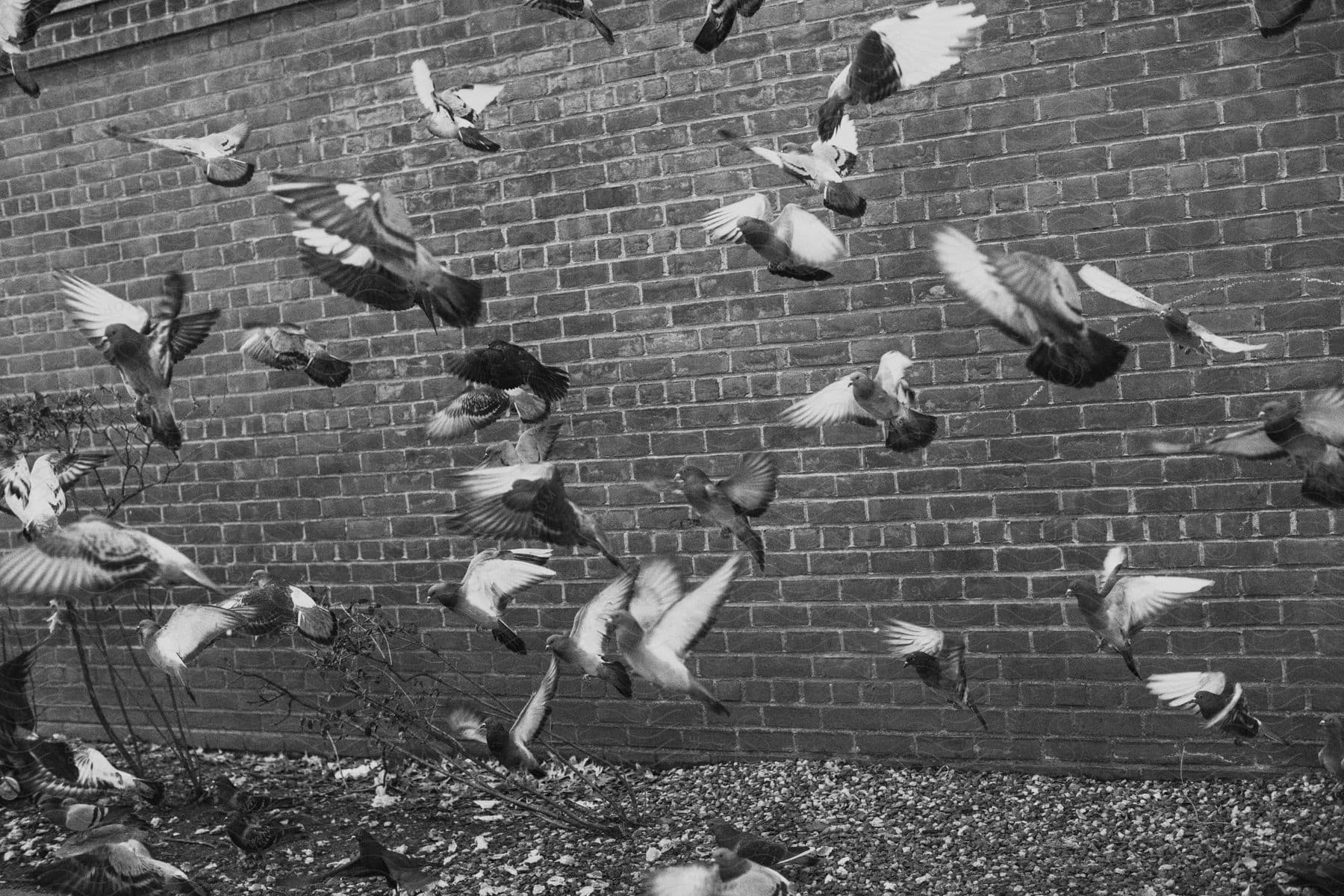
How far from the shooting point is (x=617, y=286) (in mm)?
4898

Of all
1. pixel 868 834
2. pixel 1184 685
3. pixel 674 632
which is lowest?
pixel 868 834

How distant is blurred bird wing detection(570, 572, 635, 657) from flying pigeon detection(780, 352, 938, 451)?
769mm

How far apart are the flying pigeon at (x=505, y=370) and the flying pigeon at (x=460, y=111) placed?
0.62m

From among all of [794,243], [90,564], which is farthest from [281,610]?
[794,243]

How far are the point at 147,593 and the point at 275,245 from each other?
177 cm

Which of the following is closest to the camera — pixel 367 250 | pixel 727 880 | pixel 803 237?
pixel 367 250

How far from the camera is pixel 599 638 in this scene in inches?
154

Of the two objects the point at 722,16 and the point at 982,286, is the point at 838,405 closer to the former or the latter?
the point at 982,286

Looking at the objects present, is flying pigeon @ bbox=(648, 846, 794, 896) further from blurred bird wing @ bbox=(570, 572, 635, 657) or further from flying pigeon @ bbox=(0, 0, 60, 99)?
flying pigeon @ bbox=(0, 0, 60, 99)

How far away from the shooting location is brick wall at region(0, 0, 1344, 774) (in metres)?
4.05

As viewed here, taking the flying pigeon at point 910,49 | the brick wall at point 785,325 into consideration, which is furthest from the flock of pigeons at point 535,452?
the brick wall at point 785,325

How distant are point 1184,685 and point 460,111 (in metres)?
2.94

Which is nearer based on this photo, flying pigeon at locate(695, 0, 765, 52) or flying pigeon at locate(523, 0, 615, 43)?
flying pigeon at locate(695, 0, 765, 52)

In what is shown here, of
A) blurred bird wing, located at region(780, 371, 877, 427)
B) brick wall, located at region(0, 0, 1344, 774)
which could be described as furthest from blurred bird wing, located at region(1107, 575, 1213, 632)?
blurred bird wing, located at region(780, 371, 877, 427)
